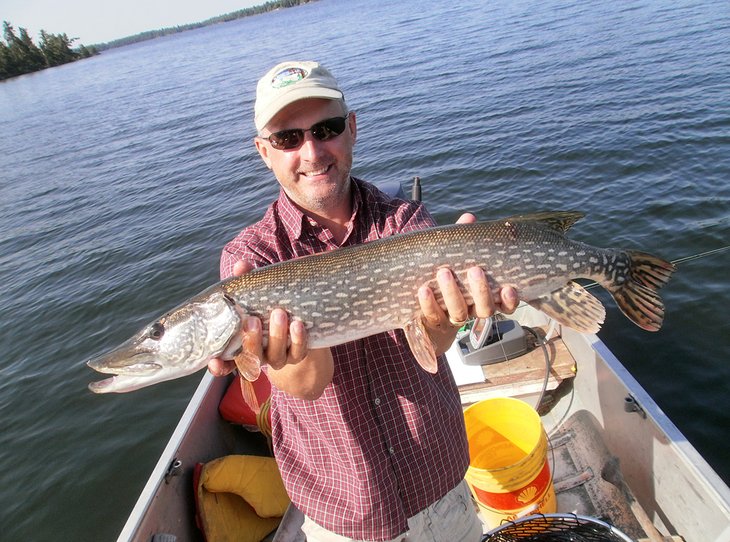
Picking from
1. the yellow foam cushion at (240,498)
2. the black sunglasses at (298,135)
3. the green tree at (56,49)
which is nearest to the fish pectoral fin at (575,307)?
the black sunglasses at (298,135)

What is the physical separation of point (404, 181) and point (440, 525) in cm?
926

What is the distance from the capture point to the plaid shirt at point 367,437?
214 centimetres

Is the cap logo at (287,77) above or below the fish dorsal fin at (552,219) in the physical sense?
above

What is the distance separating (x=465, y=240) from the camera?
2.44m

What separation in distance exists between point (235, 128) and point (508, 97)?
34.6ft

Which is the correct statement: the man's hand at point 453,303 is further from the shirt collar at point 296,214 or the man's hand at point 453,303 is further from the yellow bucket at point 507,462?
the yellow bucket at point 507,462

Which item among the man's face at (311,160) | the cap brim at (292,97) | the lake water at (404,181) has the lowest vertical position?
the lake water at (404,181)

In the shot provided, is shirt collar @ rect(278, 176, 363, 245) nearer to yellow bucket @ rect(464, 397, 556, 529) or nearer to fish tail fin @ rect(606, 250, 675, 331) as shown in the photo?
fish tail fin @ rect(606, 250, 675, 331)

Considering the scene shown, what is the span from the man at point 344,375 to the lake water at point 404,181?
3.74m

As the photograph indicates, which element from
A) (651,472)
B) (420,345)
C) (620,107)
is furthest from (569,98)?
(420,345)

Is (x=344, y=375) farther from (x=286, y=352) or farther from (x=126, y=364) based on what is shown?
(x=126, y=364)

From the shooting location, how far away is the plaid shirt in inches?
84.4

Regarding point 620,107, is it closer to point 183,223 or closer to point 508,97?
point 508,97

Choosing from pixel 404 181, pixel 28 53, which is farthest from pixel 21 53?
pixel 404 181
